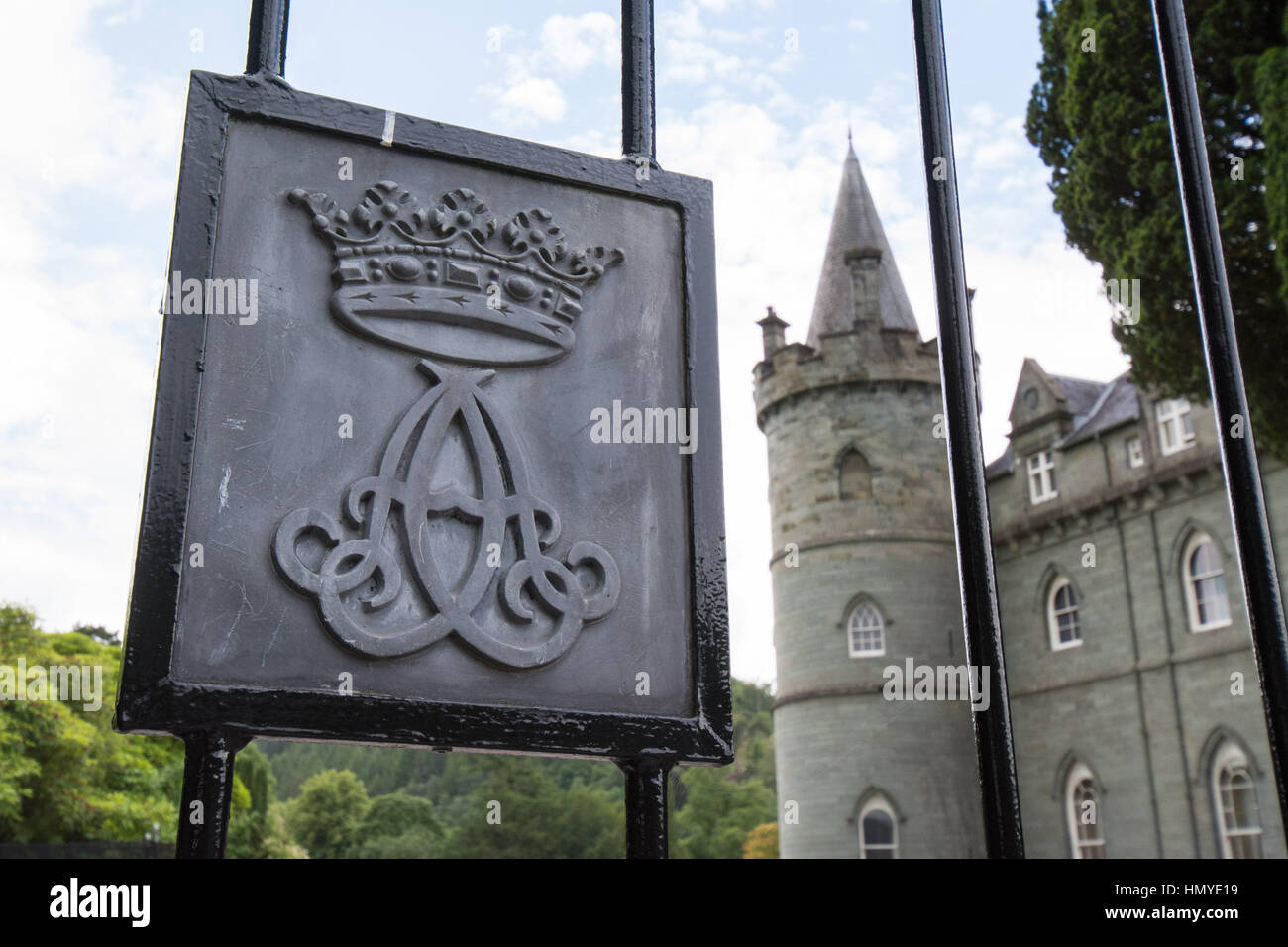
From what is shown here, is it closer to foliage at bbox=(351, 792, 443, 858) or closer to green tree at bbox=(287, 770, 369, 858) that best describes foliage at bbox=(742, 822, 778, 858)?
foliage at bbox=(351, 792, 443, 858)

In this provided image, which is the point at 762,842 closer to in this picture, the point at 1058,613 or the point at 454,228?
the point at 1058,613

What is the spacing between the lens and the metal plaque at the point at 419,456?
5.39ft

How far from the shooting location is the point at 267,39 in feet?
6.31

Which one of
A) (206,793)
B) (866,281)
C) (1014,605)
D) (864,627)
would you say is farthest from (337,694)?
(866,281)

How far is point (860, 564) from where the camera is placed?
84.7 ft

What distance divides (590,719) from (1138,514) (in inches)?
918

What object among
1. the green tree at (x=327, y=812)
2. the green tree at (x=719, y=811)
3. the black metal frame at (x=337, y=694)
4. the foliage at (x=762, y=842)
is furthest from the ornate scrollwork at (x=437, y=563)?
the green tree at (x=327, y=812)

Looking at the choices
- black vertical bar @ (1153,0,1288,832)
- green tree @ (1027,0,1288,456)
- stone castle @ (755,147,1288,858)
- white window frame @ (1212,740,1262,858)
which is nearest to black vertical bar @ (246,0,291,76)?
black vertical bar @ (1153,0,1288,832)

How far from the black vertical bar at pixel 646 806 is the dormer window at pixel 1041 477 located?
2492 cm

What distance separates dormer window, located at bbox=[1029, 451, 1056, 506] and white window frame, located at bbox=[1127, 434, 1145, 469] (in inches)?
86.9

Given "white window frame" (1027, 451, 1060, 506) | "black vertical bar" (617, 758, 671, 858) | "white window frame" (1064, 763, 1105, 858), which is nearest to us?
"black vertical bar" (617, 758, 671, 858)

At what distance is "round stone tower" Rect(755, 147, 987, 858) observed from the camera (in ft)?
79.9

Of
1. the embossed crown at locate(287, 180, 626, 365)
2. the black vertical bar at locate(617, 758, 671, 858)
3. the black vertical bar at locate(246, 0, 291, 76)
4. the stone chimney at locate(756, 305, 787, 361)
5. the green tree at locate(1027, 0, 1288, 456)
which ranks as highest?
the stone chimney at locate(756, 305, 787, 361)

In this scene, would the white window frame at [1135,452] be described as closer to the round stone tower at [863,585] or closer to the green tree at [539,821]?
the round stone tower at [863,585]
